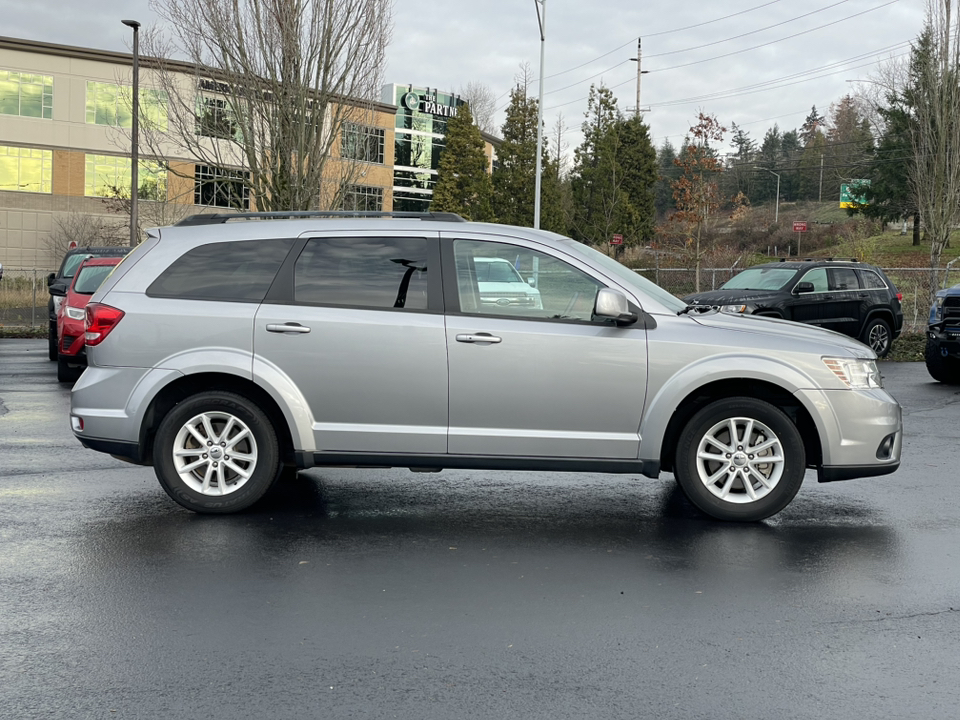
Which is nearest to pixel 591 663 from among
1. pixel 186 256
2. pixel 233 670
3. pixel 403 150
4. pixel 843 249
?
pixel 233 670

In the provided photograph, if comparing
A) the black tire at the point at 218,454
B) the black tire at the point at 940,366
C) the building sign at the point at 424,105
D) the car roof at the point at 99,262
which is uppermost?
the building sign at the point at 424,105

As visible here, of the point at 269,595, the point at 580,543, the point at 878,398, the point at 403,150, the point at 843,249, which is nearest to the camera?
the point at 269,595

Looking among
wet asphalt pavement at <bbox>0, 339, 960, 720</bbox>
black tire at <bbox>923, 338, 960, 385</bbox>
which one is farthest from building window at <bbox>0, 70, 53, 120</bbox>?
wet asphalt pavement at <bbox>0, 339, 960, 720</bbox>

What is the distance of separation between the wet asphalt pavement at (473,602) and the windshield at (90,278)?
7.41 meters

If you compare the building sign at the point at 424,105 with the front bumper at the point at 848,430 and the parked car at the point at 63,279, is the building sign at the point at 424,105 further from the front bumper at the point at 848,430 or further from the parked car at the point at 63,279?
the front bumper at the point at 848,430

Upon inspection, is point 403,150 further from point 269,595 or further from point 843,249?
point 269,595

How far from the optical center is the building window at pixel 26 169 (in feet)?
177

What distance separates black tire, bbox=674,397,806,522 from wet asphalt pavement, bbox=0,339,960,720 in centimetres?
19

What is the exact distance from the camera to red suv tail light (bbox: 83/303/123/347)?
21.8ft

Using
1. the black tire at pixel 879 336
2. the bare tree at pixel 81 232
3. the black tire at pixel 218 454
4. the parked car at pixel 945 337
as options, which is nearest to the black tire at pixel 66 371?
the black tire at pixel 218 454

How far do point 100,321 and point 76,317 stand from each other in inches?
323

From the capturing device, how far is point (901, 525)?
6637 millimetres

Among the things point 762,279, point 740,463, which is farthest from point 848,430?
point 762,279

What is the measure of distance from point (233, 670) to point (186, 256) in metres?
3.45
